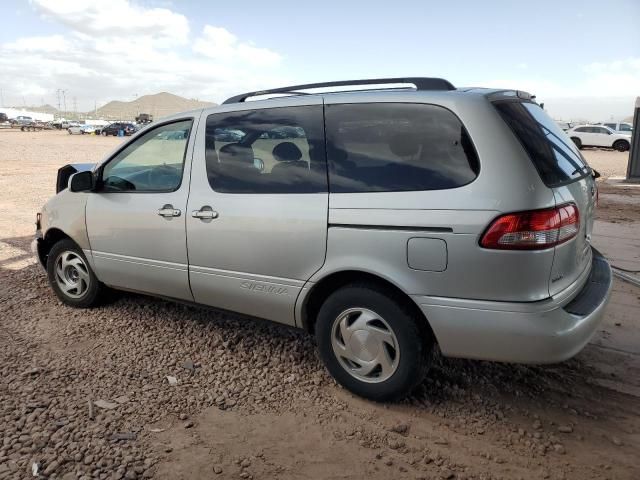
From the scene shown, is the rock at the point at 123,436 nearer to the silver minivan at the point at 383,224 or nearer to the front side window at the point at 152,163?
the silver minivan at the point at 383,224

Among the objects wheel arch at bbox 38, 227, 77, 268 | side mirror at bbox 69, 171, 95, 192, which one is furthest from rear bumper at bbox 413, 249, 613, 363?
wheel arch at bbox 38, 227, 77, 268

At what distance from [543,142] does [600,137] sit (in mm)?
31155

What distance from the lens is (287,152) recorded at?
11.2 feet

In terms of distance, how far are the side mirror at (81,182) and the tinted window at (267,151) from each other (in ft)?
4.10

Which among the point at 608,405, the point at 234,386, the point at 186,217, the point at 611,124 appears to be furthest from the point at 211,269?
the point at 611,124

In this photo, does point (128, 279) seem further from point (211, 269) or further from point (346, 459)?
point (346, 459)

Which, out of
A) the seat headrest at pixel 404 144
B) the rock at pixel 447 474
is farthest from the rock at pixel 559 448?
the seat headrest at pixel 404 144

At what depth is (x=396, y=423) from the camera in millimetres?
2996

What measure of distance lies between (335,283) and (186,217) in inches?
48.6

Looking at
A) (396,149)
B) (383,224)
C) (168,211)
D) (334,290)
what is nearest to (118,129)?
(168,211)

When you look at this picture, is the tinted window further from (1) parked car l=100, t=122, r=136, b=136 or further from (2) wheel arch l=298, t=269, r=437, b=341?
(1) parked car l=100, t=122, r=136, b=136

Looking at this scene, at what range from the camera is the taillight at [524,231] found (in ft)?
8.41

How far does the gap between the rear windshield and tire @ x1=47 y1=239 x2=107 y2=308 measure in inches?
142

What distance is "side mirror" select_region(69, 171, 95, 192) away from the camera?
14.0 feet
